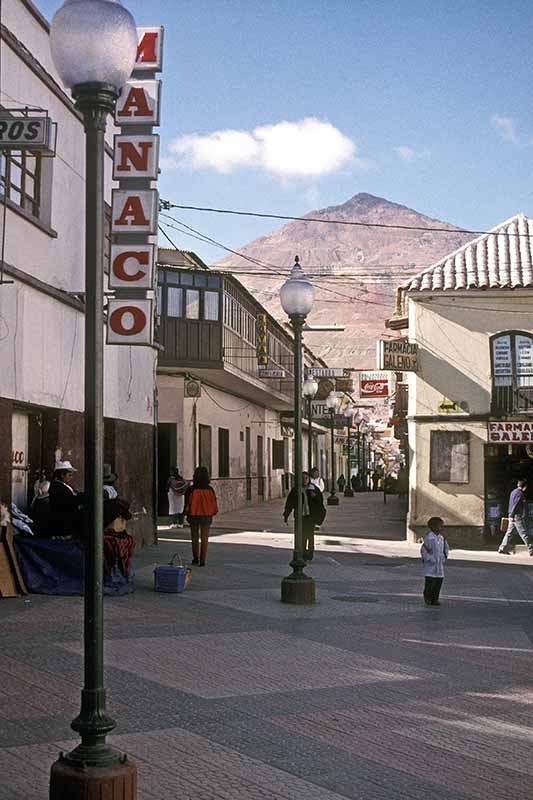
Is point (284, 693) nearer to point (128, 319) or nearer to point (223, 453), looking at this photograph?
point (128, 319)

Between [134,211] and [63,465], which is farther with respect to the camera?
[134,211]

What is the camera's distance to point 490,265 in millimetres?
27719

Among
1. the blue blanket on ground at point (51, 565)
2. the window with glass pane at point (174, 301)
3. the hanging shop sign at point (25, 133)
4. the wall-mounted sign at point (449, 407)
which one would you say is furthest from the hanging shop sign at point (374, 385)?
the hanging shop sign at point (25, 133)

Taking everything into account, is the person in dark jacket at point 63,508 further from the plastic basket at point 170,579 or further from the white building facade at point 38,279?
the plastic basket at point 170,579

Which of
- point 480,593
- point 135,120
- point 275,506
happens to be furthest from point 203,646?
point 275,506

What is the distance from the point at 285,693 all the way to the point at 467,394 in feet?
62.2

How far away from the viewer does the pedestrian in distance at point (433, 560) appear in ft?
44.6

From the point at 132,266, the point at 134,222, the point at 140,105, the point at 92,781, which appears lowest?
the point at 92,781

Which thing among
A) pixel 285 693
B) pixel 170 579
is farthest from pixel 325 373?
pixel 285 693

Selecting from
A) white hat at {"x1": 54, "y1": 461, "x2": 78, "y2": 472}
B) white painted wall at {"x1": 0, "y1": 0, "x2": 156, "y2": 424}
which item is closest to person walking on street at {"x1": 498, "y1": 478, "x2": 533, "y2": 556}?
white painted wall at {"x1": 0, "y1": 0, "x2": 156, "y2": 424}

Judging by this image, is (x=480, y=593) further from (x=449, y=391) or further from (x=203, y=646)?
(x=449, y=391)

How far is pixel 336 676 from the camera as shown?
8820 mm

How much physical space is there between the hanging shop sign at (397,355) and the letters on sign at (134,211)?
1043 cm

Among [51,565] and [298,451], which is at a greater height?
[298,451]
